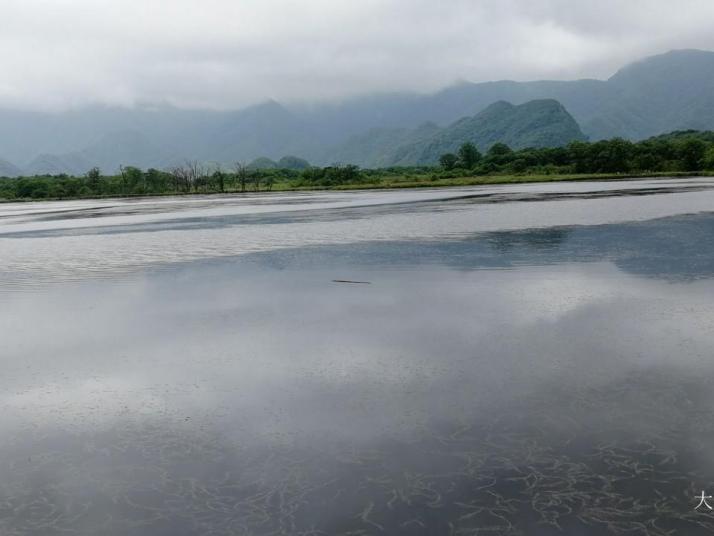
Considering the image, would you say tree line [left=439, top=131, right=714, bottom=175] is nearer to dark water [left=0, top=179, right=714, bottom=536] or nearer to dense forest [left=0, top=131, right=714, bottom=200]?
dense forest [left=0, top=131, right=714, bottom=200]

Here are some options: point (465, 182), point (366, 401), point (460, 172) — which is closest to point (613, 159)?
point (465, 182)

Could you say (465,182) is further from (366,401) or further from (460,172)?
(366,401)

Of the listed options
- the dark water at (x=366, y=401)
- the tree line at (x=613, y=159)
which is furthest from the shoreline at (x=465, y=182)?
the dark water at (x=366, y=401)

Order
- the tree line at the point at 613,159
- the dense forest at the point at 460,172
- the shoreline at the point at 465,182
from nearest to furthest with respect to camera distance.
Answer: the shoreline at the point at 465,182 < the tree line at the point at 613,159 < the dense forest at the point at 460,172

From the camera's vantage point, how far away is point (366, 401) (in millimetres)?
10406

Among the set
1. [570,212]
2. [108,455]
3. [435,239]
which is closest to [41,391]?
[108,455]

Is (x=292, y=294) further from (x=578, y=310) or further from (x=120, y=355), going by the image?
(x=578, y=310)

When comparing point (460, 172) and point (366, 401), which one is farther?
point (460, 172)

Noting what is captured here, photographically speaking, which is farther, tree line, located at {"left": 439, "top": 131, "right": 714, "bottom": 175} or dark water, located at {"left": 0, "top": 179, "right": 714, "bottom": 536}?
tree line, located at {"left": 439, "top": 131, "right": 714, "bottom": 175}

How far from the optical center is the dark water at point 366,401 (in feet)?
23.6

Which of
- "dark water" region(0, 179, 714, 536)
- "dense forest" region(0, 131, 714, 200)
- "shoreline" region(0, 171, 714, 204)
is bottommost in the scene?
"dark water" region(0, 179, 714, 536)

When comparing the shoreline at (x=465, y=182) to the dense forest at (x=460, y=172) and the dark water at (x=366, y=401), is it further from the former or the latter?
the dark water at (x=366, y=401)

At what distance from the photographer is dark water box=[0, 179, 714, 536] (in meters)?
7.21

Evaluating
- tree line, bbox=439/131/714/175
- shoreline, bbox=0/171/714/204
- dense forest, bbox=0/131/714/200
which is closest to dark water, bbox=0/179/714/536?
shoreline, bbox=0/171/714/204
